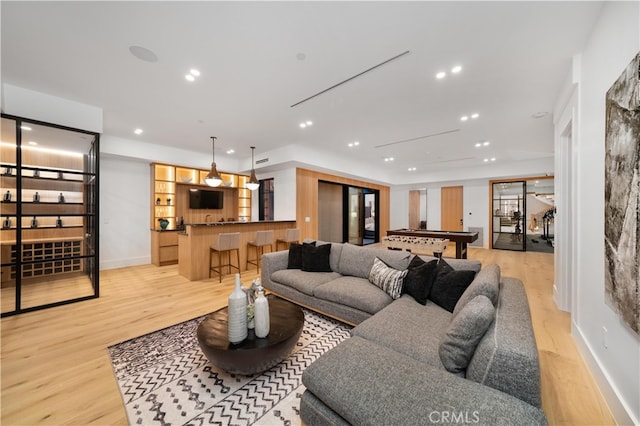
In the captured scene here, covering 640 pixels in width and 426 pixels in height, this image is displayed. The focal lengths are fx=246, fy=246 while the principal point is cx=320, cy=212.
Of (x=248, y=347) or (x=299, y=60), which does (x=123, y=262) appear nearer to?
(x=248, y=347)

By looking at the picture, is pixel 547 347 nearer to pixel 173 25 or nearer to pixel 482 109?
pixel 482 109

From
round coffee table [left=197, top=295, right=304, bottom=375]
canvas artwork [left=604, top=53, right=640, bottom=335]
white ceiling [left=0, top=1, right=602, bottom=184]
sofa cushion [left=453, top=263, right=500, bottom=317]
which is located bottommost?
round coffee table [left=197, top=295, right=304, bottom=375]

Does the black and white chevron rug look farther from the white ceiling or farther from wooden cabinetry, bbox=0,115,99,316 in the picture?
the white ceiling

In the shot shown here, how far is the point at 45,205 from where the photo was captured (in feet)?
12.9

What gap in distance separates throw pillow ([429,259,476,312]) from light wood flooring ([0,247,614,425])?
85 cm

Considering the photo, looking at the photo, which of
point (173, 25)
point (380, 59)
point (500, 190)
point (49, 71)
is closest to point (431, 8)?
point (380, 59)

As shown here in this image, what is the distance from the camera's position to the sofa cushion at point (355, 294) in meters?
2.50

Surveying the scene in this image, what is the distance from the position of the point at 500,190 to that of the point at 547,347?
24.6ft

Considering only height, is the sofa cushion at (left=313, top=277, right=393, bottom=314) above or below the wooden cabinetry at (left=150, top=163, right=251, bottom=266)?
below

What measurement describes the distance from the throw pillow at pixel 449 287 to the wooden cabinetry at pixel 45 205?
4.73m

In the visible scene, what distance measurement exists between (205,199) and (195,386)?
5.88 metres

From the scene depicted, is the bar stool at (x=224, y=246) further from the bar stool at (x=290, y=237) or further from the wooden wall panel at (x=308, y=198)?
the wooden wall panel at (x=308, y=198)

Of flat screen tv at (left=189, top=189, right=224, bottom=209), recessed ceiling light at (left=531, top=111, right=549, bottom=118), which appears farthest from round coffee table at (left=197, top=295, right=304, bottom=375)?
flat screen tv at (left=189, top=189, right=224, bottom=209)

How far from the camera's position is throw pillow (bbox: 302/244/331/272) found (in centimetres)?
356
